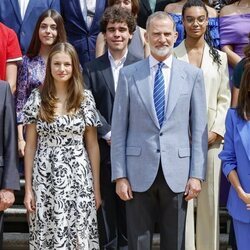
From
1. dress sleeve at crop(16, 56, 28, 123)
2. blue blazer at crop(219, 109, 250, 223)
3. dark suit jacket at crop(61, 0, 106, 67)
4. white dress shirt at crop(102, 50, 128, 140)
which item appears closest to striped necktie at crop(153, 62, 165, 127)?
blue blazer at crop(219, 109, 250, 223)

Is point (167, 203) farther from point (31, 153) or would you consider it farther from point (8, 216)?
→ point (8, 216)

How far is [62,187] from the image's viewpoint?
536 cm

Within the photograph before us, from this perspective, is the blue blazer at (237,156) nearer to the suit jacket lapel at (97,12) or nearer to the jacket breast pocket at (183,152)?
the jacket breast pocket at (183,152)

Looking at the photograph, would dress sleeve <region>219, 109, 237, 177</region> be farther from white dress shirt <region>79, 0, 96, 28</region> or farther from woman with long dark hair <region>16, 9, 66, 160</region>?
white dress shirt <region>79, 0, 96, 28</region>

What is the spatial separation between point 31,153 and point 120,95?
0.81 meters

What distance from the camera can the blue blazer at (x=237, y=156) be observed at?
16.3ft

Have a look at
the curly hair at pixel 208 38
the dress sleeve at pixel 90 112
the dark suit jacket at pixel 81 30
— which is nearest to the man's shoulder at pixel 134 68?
the dress sleeve at pixel 90 112

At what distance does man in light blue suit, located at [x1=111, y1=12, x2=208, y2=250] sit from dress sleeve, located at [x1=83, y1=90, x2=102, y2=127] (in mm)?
A: 255

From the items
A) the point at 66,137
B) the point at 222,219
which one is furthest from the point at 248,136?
the point at 222,219

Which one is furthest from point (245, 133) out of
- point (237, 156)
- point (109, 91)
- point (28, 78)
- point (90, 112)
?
point (28, 78)

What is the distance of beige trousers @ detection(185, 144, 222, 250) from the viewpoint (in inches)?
226

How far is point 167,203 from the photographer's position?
513cm

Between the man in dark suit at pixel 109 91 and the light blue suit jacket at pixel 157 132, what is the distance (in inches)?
19.8

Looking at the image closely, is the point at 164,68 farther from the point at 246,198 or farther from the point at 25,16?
the point at 25,16
